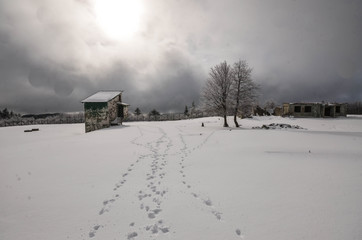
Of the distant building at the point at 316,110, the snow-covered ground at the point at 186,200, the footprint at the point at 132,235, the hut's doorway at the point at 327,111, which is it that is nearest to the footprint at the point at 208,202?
the snow-covered ground at the point at 186,200

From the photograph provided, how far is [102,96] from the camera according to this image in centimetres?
2994

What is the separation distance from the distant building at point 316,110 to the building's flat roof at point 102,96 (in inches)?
1692

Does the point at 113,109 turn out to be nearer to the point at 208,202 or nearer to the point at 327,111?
the point at 208,202

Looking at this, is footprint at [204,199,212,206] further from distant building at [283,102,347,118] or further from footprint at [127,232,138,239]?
distant building at [283,102,347,118]

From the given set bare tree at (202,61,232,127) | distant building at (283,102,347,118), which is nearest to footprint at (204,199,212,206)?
bare tree at (202,61,232,127)

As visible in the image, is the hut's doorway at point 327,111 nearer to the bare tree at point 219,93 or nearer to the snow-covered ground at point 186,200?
the bare tree at point 219,93

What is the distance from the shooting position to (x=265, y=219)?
155 inches

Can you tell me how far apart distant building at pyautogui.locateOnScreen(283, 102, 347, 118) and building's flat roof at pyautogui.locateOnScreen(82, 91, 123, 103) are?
141 ft

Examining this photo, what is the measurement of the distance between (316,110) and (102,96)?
50984 mm

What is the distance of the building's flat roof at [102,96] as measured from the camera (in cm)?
2816

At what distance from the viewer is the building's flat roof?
1109 inches

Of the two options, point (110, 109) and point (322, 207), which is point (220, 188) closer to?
point (322, 207)

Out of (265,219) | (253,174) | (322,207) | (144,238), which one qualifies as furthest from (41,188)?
(322,207)

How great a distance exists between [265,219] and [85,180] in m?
6.41
